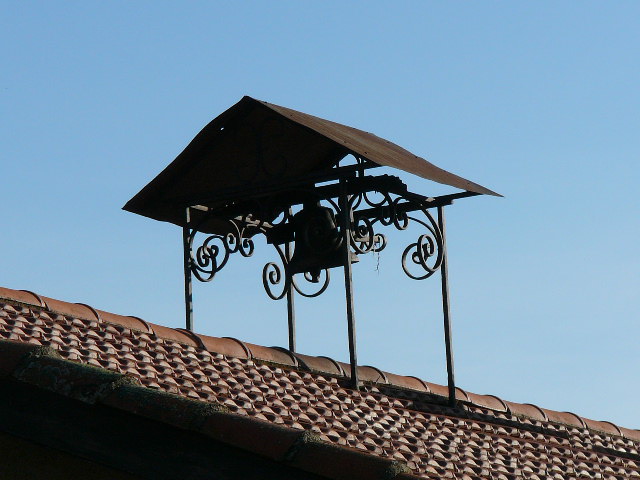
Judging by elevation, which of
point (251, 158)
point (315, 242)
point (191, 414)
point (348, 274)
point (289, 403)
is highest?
point (251, 158)

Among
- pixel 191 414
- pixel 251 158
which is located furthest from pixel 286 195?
pixel 191 414

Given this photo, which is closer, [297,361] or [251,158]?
[297,361]

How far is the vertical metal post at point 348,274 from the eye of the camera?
9.28 metres

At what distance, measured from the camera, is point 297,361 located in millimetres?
9406

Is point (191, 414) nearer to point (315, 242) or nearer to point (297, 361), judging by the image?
point (297, 361)

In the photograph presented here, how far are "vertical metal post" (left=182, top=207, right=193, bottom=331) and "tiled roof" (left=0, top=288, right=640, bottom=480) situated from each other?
2.45 feet

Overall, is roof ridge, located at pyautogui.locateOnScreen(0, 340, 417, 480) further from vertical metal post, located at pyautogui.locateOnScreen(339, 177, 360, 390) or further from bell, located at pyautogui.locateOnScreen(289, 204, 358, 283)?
bell, located at pyautogui.locateOnScreen(289, 204, 358, 283)

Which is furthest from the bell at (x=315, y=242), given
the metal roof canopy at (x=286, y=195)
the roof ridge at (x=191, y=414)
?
the roof ridge at (x=191, y=414)

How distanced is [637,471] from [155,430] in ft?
16.1

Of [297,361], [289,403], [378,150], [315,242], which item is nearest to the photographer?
[289,403]

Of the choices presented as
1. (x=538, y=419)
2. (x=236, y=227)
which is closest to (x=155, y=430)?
(x=236, y=227)

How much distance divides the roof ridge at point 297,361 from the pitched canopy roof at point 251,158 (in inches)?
54.1

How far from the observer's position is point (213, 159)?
10141 millimetres

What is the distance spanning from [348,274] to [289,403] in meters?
2.02
